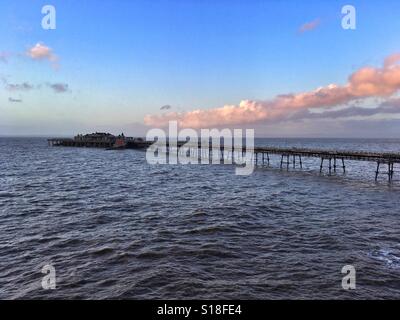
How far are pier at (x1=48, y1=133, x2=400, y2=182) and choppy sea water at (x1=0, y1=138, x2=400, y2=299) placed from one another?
15219 millimetres

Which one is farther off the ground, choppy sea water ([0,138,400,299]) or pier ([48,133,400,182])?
pier ([48,133,400,182])

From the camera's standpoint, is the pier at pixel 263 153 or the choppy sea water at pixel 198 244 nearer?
the choppy sea water at pixel 198 244

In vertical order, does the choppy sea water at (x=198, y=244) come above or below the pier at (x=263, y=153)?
below

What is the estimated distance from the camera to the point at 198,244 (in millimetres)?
21750

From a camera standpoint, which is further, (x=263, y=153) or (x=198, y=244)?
(x=263, y=153)

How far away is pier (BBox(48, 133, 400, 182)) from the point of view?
55469mm

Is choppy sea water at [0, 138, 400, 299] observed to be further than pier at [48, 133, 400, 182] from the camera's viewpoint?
No

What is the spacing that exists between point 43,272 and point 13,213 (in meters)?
14.7

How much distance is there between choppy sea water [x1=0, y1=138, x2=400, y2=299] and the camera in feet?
52.9

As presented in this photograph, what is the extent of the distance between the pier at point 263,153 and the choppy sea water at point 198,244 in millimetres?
15219

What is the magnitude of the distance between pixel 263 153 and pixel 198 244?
6084 centimetres

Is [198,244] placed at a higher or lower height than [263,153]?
lower

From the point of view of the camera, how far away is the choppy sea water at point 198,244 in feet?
52.9
